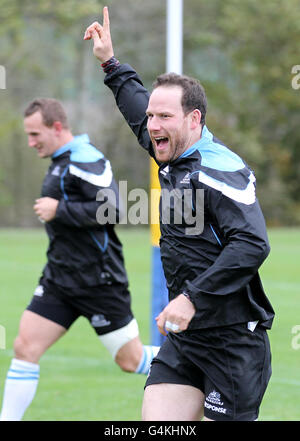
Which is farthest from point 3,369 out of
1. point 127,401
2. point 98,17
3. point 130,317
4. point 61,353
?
point 98,17

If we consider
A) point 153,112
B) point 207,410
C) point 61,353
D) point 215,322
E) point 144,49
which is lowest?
point 61,353

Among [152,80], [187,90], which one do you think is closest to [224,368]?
[187,90]

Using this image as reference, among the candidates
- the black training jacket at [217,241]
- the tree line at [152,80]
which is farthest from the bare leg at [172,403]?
the tree line at [152,80]

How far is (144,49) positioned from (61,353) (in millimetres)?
25271

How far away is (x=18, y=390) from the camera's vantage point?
5527mm

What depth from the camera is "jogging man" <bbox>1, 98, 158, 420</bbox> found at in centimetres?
576

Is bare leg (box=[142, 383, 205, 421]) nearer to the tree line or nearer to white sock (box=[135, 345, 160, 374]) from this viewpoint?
white sock (box=[135, 345, 160, 374])

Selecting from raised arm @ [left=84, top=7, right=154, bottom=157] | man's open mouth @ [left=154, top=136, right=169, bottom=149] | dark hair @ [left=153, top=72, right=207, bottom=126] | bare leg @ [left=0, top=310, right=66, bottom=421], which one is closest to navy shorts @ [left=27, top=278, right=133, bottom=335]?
bare leg @ [left=0, top=310, right=66, bottom=421]

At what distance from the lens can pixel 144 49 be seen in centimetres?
3256

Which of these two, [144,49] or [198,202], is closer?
[198,202]

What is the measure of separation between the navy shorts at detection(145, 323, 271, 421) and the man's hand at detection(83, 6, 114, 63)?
5.61 ft

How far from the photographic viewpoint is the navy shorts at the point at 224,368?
3727 millimetres

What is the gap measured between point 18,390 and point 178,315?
244 cm

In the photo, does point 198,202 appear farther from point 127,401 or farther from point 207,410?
point 127,401
